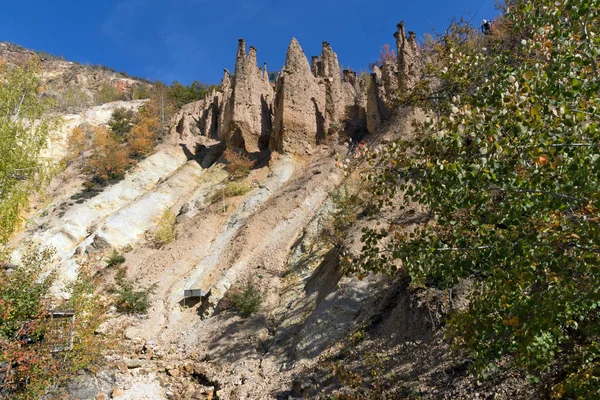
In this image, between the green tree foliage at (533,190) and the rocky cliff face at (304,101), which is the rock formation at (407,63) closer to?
the rocky cliff face at (304,101)

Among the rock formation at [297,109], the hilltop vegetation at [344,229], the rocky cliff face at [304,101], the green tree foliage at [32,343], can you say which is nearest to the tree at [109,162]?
the hilltop vegetation at [344,229]

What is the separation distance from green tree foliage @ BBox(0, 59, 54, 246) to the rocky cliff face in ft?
51.8

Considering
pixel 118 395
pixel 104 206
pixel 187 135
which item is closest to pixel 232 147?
pixel 187 135

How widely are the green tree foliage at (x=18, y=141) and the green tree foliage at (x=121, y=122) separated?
2893cm

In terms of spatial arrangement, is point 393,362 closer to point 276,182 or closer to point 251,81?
point 276,182

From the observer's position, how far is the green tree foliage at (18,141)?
9.91m

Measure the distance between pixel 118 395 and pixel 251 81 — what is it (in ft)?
76.0

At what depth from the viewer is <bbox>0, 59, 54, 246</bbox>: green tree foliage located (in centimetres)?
991

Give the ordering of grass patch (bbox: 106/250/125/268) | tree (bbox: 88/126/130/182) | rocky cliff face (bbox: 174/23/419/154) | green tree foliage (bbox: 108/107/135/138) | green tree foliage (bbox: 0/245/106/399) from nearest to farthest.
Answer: green tree foliage (bbox: 0/245/106/399) → grass patch (bbox: 106/250/125/268) → rocky cliff face (bbox: 174/23/419/154) → tree (bbox: 88/126/130/182) → green tree foliage (bbox: 108/107/135/138)

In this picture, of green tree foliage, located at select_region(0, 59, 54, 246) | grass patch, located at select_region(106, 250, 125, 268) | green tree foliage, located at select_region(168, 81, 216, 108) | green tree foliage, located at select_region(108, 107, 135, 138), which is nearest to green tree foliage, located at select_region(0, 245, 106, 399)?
green tree foliage, located at select_region(0, 59, 54, 246)

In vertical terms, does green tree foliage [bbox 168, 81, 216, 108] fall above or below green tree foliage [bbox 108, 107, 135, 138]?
above

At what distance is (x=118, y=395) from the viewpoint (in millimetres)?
11508

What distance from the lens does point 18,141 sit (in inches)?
410

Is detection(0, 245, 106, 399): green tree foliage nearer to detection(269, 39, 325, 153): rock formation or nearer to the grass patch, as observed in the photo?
the grass patch
